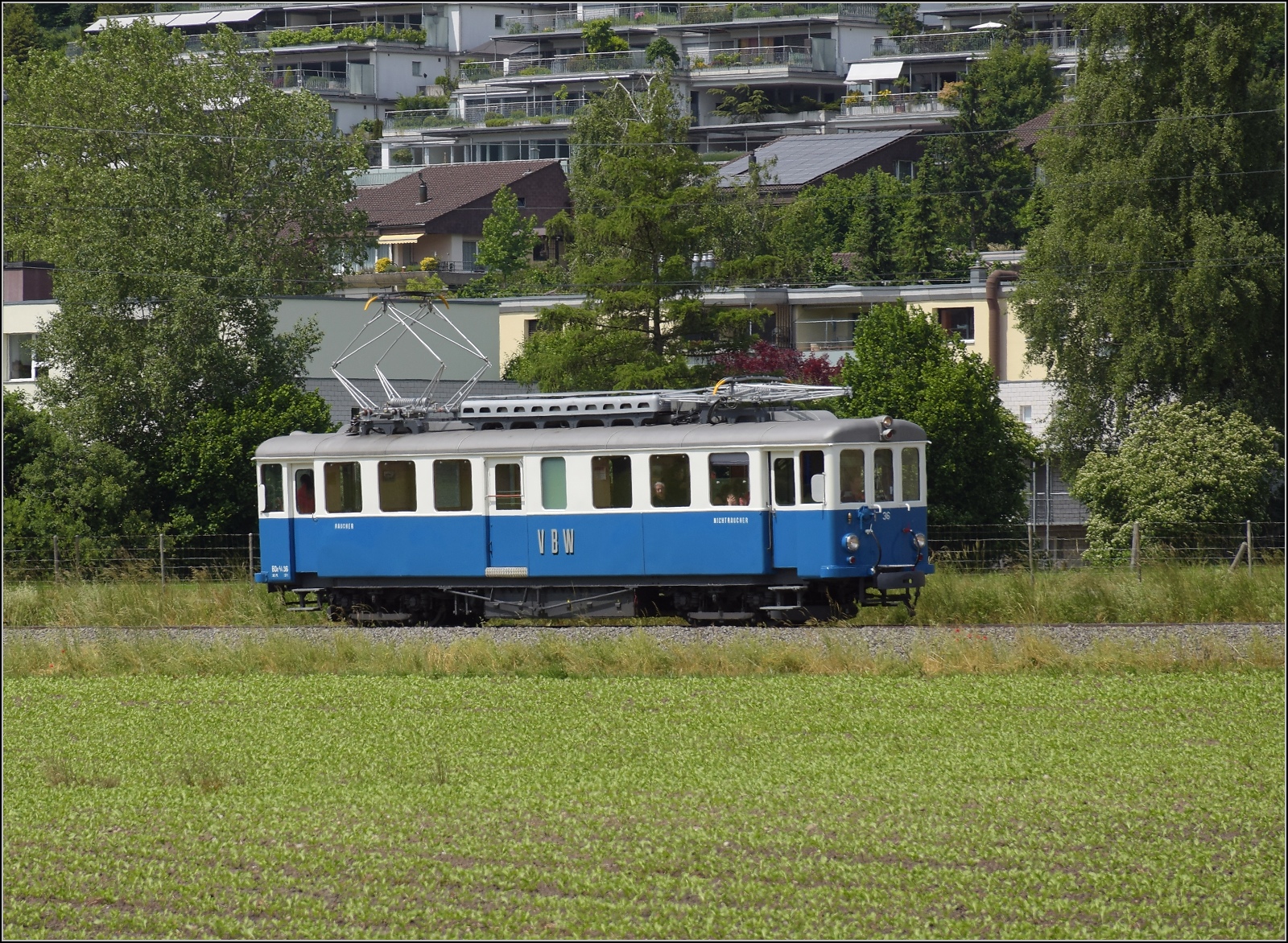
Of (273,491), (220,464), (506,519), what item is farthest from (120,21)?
(506,519)

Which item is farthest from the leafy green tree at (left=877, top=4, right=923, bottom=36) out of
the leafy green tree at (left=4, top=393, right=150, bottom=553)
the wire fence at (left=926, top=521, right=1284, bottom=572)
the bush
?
the leafy green tree at (left=4, top=393, right=150, bottom=553)

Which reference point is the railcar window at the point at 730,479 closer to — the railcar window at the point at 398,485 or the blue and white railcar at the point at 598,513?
the blue and white railcar at the point at 598,513

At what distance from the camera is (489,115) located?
109m

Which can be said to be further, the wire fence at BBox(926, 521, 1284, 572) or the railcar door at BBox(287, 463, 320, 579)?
the wire fence at BBox(926, 521, 1284, 572)

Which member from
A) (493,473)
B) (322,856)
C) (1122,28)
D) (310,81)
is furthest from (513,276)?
(322,856)

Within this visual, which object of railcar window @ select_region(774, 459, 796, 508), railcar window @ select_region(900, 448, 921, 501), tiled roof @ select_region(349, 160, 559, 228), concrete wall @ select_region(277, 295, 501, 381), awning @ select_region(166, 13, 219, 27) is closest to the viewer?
railcar window @ select_region(774, 459, 796, 508)

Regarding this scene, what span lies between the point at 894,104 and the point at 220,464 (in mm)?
75733

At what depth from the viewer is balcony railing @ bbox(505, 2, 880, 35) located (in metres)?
110

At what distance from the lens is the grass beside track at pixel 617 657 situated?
17344mm

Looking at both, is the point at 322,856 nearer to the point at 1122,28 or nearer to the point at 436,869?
the point at 436,869

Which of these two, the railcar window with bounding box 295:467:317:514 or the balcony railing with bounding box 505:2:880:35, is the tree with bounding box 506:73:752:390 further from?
the balcony railing with bounding box 505:2:880:35

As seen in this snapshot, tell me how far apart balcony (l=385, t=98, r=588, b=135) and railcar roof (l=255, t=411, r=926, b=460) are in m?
82.1

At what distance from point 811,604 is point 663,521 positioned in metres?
2.12

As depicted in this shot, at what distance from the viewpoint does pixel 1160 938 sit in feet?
27.2
